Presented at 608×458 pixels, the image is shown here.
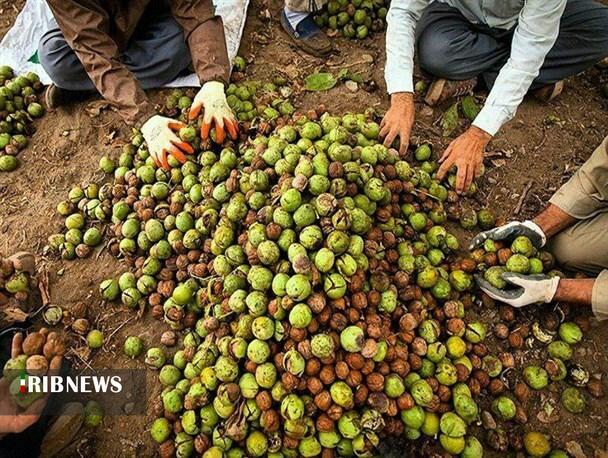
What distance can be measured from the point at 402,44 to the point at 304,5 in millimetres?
1485

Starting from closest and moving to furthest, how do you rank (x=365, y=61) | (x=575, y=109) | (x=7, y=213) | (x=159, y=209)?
1. (x=159, y=209)
2. (x=7, y=213)
3. (x=575, y=109)
4. (x=365, y=61)

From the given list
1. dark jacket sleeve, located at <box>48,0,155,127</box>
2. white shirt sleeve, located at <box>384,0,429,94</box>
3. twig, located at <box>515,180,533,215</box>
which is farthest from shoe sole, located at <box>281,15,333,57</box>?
twig, located at <box>515,180,533,215</box>

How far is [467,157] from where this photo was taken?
322 cm

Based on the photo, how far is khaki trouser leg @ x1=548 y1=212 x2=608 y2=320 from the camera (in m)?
2.86

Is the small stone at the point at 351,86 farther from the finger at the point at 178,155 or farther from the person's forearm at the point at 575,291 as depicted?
the person's forearm at the point at 575,291

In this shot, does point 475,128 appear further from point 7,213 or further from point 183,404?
point 7,213

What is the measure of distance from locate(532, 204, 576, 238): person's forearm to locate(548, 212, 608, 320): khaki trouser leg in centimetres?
5

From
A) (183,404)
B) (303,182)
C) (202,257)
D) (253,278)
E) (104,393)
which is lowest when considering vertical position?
(104,393)

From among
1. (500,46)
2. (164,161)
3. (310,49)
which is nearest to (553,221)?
(500,46)

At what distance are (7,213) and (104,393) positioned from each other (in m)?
1.80

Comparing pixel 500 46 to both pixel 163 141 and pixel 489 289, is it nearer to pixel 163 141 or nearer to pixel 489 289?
pixel 489 289

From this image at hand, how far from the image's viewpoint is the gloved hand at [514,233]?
295 centimetres

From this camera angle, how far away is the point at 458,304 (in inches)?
107

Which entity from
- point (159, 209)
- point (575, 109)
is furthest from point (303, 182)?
point (575, 109)
